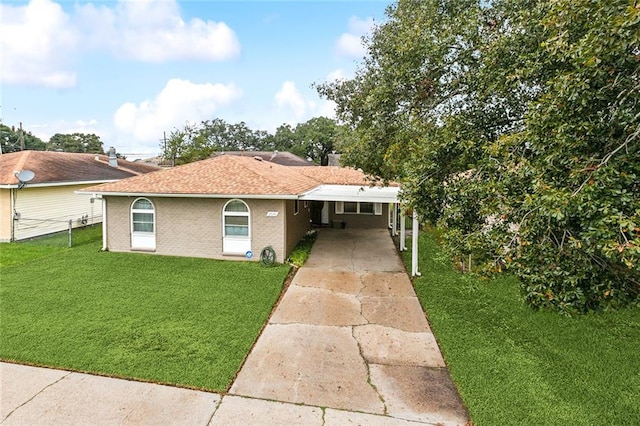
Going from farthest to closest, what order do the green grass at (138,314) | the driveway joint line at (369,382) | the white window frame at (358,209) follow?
1. the white window frame at (358,209)
2. the green grass at (138,314)
3. the driveway joint line at (369,382)

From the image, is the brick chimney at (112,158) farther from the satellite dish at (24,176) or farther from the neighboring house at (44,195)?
the satellite dish at (24,176)

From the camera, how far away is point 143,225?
13445 millimetres

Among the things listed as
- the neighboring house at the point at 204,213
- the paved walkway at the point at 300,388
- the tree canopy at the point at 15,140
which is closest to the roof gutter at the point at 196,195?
the neighboring house at the point at 204,213

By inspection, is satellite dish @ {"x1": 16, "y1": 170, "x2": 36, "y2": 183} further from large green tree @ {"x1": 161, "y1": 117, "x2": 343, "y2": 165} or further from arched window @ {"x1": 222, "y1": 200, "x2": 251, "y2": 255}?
large green tree @ {"x1": 161, "y1": 117, "x2": 343, "y2": 165}

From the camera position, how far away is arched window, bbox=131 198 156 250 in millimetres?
13289

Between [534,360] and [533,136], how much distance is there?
408 cm

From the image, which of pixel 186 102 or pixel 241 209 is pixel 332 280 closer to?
pixel 241 209

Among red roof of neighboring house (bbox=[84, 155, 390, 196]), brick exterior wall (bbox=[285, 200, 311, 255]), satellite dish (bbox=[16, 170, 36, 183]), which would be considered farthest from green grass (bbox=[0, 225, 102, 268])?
brick exterior wall (bbox=[285, 200, 311, 255])

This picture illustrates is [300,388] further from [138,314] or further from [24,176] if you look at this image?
[24,176]

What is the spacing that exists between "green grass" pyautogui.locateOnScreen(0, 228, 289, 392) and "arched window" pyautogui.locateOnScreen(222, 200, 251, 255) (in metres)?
0.81

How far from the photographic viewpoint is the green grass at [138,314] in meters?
6.02

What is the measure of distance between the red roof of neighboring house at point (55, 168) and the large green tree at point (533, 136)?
55.3ft

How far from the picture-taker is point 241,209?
41.4 feet

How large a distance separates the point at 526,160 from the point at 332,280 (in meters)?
7.35
